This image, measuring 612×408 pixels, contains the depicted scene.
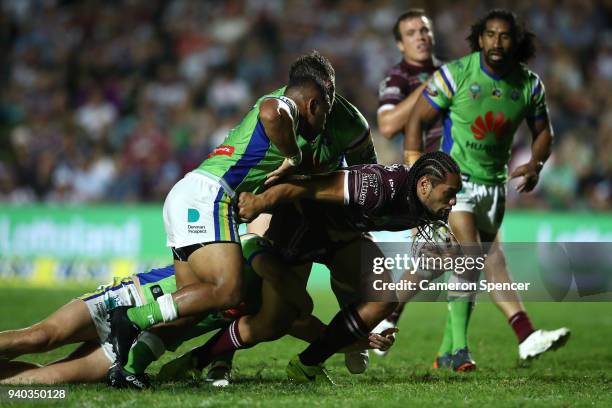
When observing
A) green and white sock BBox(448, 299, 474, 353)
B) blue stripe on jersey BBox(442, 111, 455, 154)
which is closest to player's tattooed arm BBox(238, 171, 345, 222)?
green and white sock BBox(448, 299, 474, 353)

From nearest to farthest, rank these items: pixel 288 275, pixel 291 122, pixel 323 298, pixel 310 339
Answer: pixel 291 122 < pixel 288 275 < pixel 310 339 < pixel 323 298

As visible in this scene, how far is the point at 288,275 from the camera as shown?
690 cm

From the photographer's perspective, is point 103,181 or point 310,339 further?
point 103,181

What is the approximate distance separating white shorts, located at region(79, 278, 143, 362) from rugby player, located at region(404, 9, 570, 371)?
2796 millimetres

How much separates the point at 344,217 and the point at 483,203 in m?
2.05

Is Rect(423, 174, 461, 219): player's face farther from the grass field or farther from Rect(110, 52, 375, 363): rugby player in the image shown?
the grass field

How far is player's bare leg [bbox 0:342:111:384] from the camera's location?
253 inches

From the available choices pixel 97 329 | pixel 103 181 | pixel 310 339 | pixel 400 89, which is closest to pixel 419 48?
pixel 400 89

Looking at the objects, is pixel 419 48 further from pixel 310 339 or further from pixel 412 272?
pixel 310 339

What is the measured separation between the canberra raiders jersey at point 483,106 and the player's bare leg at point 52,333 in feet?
11.9

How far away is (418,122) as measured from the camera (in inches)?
336

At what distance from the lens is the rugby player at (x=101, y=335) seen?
6.34 m

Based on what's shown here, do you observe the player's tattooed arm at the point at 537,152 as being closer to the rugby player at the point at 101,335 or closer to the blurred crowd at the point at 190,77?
the rugby player at the point at 101,335

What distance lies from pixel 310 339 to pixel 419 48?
11.7 ft
